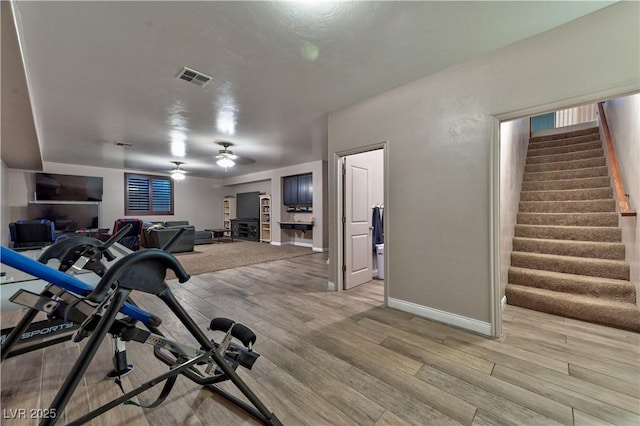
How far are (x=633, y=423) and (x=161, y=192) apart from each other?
10.9 metres

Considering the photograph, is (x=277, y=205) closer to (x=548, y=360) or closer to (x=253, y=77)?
(x=253, y=77)

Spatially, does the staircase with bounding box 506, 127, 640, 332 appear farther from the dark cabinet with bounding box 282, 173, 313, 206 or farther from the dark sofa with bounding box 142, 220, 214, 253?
the dark sofa with bounding box 142, 220, 214, 253

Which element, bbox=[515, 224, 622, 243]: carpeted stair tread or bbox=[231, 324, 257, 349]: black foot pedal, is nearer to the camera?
bbox=[231, 324, 257, 349]: black foot pedal

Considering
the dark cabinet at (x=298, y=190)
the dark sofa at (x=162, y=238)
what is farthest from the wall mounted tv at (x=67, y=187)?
the dark cabinet at (x=298, y=190)

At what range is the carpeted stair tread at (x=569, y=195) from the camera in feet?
11.5

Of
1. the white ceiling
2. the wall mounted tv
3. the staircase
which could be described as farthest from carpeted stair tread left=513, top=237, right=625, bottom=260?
the wall mounted tv

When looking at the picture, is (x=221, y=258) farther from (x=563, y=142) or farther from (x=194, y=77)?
(x=563, y=142)

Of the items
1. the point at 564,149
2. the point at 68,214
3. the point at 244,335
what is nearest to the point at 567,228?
the point at 564,149

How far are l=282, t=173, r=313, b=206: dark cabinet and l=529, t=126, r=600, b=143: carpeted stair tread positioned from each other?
17.5 ft

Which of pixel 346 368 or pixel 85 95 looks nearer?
pixel 346 368

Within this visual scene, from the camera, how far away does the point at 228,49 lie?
217cm

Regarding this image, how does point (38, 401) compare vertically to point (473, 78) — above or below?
below

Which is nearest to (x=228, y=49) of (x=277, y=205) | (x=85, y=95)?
(x=85, y=95)

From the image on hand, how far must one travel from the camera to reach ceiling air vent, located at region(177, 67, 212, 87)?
8.19ft
